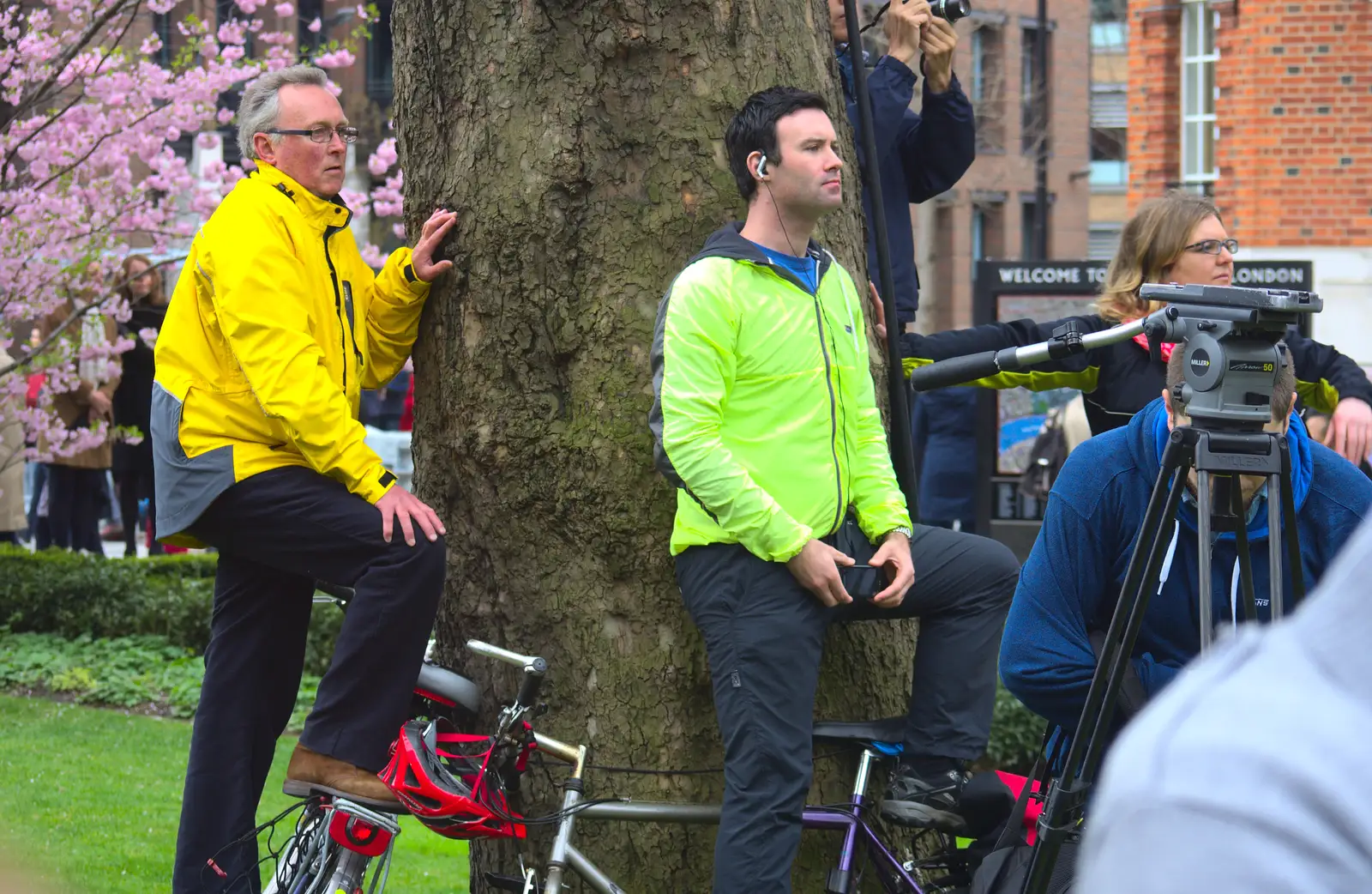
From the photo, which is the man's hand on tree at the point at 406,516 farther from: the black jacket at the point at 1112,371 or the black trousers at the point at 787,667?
the black jacket at the point at 1112,371

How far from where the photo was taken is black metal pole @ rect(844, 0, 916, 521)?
178 inches

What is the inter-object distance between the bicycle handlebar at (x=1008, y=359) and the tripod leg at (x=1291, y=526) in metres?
0.32

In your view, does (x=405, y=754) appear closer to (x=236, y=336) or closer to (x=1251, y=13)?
(x=236, y=336)

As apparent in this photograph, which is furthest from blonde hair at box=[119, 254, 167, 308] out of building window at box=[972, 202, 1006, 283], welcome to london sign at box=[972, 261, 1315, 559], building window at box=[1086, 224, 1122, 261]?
building window at box=[1086, 224, 1122, 261]

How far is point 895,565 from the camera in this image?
3.84 meters

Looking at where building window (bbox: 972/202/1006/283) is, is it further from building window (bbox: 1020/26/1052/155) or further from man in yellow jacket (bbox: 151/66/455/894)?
man in yellow jacket (bbox: 151/66/455/894)

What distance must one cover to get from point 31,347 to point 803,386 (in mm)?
7867

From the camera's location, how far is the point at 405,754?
392cm

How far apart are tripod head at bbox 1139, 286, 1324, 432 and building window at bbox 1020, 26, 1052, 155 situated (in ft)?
93.8

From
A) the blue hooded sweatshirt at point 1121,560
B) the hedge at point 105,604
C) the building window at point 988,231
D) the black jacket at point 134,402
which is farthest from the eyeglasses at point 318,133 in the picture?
the building window at point 988,231

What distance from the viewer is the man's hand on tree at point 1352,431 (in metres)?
4.32

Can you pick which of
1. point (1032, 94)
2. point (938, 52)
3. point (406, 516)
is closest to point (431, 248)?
point (406, 516)

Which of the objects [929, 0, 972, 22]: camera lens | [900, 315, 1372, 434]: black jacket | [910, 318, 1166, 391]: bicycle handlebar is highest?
[929, 0, 972, 22]: camera lens

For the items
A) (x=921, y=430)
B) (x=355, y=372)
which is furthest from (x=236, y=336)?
(x=921, y=430)
